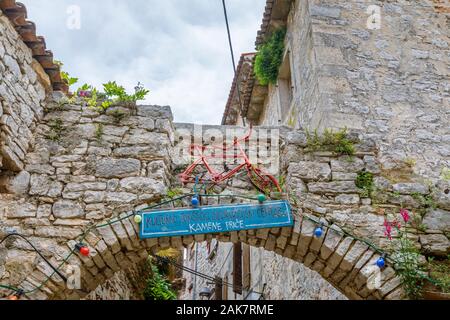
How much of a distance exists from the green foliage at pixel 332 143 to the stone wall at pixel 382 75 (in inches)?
49.3

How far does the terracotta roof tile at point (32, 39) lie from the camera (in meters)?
3.99

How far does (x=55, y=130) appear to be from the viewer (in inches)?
178

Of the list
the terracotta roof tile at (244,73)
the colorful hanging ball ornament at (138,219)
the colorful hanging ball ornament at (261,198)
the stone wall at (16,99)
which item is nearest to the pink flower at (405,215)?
the colorful hanging ball ornament at (261,198)

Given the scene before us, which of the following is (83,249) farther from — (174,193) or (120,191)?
(174,193)

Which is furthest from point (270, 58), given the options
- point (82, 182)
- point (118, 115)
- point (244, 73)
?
point (82, 182)

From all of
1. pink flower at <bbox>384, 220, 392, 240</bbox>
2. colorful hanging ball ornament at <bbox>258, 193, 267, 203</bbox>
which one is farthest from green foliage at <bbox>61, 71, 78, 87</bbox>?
pink flower at <bbox>384, 220, 392, 240</bbox>

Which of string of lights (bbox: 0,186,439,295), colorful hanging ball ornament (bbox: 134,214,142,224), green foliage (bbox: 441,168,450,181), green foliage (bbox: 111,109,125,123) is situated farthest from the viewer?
green foliage (bbox: 441,168,450,181)

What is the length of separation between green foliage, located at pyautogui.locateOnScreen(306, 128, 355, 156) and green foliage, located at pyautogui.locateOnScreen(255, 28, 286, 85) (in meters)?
3.98

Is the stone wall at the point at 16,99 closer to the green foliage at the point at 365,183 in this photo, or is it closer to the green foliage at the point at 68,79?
the green foliage at the point at 68,79

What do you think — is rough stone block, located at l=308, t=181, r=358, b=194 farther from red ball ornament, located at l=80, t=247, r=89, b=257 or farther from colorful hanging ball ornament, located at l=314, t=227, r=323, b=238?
red ball ornament, located at l=80, t=247, r=89, b=257

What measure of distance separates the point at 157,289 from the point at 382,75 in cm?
492

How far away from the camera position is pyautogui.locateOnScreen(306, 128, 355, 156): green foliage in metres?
4.64
